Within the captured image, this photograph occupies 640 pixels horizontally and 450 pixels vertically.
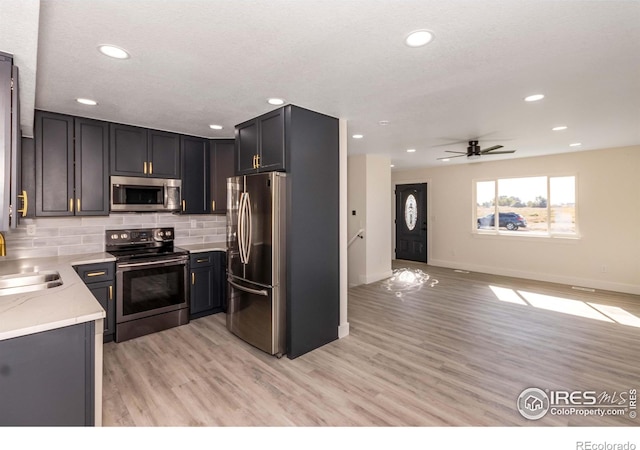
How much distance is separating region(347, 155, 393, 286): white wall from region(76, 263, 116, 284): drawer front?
3938mm

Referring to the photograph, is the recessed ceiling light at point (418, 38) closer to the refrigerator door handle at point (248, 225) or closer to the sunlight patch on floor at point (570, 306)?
the refrigerator door handle at point (248, 225)

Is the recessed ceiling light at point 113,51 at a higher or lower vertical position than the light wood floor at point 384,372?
higher

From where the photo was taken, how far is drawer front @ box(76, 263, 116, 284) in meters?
3.02

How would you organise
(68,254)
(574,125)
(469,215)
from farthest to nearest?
(469,215) → (574,125) → (68,254)

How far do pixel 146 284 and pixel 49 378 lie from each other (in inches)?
78.7

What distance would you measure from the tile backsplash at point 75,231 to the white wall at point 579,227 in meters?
5.87

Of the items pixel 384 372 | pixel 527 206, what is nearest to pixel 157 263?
pixel 384 372

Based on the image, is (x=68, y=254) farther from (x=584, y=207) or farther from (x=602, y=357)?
(x=584, y=207)

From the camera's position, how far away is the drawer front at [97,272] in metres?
3.02

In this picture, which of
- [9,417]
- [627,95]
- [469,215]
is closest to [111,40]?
[9,417]

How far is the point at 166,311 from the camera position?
357cm

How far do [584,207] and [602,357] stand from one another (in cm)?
374

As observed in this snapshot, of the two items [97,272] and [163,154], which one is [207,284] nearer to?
[97,272]
